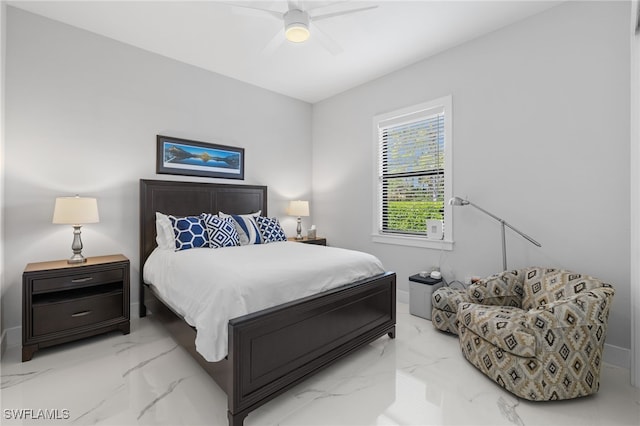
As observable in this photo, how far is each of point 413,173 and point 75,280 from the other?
3695 mm

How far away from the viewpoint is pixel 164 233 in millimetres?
3143

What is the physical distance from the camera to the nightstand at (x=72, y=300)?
7.79 feet

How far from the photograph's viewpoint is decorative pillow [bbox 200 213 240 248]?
319 cm

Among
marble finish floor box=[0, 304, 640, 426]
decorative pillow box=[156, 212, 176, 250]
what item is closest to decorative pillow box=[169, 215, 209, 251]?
decorative pillow box=[156, 212, 176, 250]

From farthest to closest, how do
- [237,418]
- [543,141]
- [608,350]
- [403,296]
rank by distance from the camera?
[403,296] → [543,141] → [608,350] → [237,418]

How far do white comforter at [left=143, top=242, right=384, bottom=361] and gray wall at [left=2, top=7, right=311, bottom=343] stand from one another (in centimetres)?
88

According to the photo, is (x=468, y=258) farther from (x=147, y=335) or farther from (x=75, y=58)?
(x=75, y=58)

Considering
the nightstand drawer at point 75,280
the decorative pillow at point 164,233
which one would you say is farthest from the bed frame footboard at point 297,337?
the nightstand drawer at point 75,280

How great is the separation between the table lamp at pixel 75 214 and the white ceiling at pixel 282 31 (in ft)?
5.74

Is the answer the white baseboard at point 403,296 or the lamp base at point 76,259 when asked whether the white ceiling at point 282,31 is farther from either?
the white baseboard at point 403,296

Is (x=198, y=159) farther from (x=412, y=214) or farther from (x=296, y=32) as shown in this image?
(x=412, y=214)

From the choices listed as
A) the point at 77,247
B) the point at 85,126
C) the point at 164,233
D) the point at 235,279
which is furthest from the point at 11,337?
the point at 235,279

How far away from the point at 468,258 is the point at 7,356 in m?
4.31

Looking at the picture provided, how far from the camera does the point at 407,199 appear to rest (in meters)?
3.84
